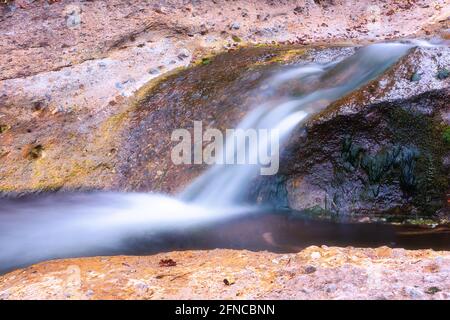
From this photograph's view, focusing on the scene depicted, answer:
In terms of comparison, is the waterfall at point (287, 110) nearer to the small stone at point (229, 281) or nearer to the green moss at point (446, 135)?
the green moss at point (446, 135)

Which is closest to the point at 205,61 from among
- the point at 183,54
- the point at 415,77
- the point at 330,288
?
the point at 183,54

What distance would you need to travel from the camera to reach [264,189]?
6.02 metres

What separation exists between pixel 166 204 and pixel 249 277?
2719 millimetres

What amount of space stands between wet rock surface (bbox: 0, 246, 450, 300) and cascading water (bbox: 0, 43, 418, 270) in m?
0.85

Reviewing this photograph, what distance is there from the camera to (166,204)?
6.28 meters

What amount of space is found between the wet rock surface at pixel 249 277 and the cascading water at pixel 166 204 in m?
0.85

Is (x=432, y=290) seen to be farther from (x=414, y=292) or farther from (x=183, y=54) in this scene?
(x=183, y=54)

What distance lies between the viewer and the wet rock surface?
11.0 feet

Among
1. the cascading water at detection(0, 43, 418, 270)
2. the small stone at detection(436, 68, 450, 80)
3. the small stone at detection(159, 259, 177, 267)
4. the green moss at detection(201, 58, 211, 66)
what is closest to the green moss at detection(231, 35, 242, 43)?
the green moss at detection(201, 58, 211, 66)

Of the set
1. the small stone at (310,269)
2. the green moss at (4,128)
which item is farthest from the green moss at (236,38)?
the small stone at (310,269)

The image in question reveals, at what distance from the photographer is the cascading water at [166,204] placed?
535 centimetres
